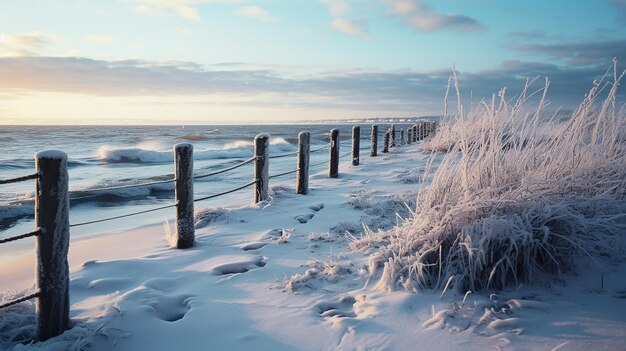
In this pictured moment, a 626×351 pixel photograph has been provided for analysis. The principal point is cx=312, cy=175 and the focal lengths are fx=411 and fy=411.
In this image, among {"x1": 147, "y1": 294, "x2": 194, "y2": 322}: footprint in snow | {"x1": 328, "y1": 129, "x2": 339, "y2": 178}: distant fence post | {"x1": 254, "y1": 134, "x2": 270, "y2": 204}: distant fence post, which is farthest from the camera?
{"x1": 328, "y1": 129, "x2": 339, "y2": 178}: distant fence post

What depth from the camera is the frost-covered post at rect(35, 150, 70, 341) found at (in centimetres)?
235

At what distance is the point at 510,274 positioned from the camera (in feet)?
8.67

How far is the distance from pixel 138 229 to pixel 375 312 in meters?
4.08

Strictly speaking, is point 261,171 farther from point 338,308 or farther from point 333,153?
point 338,308

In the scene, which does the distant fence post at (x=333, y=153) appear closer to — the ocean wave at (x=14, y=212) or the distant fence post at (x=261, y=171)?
the distant fence post at (x=261, y=171)

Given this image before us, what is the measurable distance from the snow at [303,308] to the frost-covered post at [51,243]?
0.13 meters

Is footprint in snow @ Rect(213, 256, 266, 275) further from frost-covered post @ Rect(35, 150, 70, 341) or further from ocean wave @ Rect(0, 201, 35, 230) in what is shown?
ocean wave @ Rect(0, 201, 35, 230)

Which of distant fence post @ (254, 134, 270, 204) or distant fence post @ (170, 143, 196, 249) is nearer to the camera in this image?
distant fence post @ (170, 143, 196, 249)

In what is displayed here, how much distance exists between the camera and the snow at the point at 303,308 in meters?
2.17

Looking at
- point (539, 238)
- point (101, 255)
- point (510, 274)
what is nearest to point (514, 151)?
point (539, 238)

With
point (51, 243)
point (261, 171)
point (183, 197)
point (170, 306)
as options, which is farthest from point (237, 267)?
point (261, 171)

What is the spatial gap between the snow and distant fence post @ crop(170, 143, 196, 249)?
0.89ft

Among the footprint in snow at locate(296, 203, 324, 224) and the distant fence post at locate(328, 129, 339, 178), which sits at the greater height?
the distant fence post at locate(328, 129, 339, 178)

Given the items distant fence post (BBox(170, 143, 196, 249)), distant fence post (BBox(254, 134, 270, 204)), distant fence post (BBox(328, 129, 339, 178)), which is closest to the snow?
distant fence post (BBox(170, 143, 196, 249))
